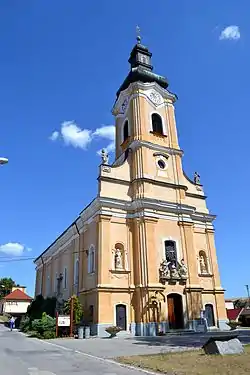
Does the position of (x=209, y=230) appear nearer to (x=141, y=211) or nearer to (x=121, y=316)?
(x=141, y=211)

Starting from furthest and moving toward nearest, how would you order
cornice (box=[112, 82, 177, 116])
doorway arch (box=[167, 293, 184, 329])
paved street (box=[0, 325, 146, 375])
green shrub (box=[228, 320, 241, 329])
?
cornice (box=[112, 82, 177, 116]) < doorway arch (box=[167, 293, 184, 329]) < green shrub (box=[228, 320, 241, 329]) < paved street (box=[0, 325, 146, 375])

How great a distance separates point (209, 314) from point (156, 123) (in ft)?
60.4

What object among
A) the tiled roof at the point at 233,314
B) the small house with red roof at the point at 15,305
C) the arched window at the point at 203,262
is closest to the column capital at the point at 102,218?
the arched window at the point at 203,262

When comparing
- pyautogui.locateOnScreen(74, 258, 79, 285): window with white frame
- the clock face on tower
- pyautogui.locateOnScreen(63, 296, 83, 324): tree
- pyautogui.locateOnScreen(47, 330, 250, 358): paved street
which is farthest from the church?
pyautogui.locateOnScreen(47, 330, 250, 358): paved street

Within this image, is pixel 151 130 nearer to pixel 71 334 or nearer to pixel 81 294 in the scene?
pixel 81 294

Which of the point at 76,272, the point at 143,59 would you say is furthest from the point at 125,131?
the point at 76,272

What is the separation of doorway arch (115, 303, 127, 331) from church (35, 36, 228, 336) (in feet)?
0.23

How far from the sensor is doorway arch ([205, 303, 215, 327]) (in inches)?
1126

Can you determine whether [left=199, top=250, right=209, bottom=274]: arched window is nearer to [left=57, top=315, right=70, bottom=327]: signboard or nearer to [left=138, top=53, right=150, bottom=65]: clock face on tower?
[left=57, top=315, right=70, bottom=327]: signboard

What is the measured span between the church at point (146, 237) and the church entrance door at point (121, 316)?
7cm

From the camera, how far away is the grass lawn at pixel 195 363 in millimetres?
8852

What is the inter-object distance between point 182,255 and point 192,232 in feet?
8.15

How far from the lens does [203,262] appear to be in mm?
30922

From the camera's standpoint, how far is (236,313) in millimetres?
38750
